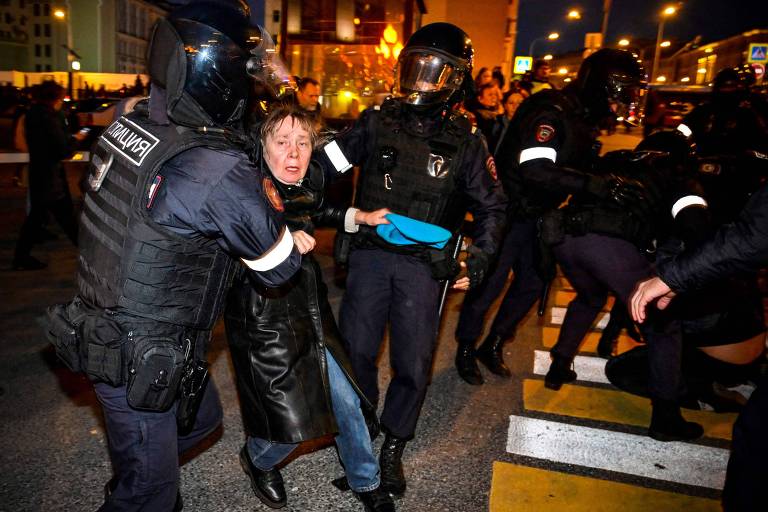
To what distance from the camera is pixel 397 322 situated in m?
2.90

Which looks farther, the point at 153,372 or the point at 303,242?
the point at 303,242

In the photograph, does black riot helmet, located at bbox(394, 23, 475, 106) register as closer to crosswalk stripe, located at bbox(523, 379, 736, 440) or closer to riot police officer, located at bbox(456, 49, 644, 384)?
riot police officer, located at bbox(456, 49, 644, 384)

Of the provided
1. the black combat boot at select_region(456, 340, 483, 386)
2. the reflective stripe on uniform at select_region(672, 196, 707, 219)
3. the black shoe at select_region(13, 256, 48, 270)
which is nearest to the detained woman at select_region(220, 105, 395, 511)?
the black combat boot at select_region(456, 340, 483, 386)

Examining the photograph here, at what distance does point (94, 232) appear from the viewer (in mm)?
1827

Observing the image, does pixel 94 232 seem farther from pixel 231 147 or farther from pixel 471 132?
pixel 471 132

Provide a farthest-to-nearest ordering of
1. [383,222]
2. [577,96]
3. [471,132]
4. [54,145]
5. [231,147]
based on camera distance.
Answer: [54,145]
[577,96]
[471,132]
[383,222]
[231,147]

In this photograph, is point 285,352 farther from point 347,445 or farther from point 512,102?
point 512,102

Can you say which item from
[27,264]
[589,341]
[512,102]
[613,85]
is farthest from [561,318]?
[27,264]

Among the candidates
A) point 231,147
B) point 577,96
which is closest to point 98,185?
point 231,147

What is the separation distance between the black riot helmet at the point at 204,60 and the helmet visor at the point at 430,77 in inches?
44.8

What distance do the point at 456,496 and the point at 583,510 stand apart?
636 millimetres

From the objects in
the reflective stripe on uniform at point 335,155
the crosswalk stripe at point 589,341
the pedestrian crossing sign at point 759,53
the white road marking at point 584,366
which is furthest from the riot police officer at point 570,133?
the pedestrian crossing sign at point 759,53

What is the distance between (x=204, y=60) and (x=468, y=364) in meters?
3.10

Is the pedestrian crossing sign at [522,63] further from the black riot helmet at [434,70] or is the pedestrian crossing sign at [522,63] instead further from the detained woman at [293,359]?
the detained woman at [293,359]
